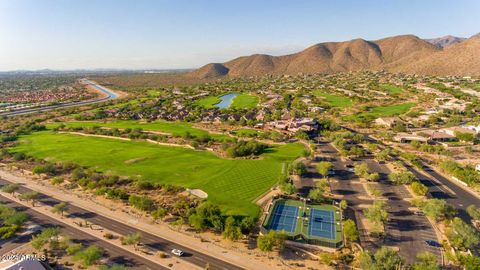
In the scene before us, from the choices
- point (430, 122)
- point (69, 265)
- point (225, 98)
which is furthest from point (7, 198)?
point (225, 98)

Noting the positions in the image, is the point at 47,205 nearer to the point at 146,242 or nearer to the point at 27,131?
the point at 146,242

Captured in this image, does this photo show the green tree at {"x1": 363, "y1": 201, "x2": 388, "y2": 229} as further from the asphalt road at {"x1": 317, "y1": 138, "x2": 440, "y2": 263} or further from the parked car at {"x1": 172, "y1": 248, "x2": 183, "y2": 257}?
the parked car at {"x1": 172, "y1": 248, "x2": 183, "y2": 257}

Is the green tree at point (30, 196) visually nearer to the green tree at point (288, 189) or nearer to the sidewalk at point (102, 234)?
the sidewalk at point (102, 234)

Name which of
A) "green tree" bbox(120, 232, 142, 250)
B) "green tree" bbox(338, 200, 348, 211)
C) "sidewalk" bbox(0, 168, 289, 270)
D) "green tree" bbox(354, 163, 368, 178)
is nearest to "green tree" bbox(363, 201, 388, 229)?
"green tree" bbox(338, 200, 348, 211)

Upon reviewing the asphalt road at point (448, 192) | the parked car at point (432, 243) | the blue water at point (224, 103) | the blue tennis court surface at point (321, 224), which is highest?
the blue water at point (224, 103)

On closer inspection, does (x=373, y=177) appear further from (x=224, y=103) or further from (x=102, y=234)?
(x=224, y=103)

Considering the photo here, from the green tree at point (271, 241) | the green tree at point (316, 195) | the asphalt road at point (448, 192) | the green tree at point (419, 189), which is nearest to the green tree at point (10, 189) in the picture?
the green tree at point (271, 241)

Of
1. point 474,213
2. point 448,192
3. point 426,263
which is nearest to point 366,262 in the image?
point 426,263
